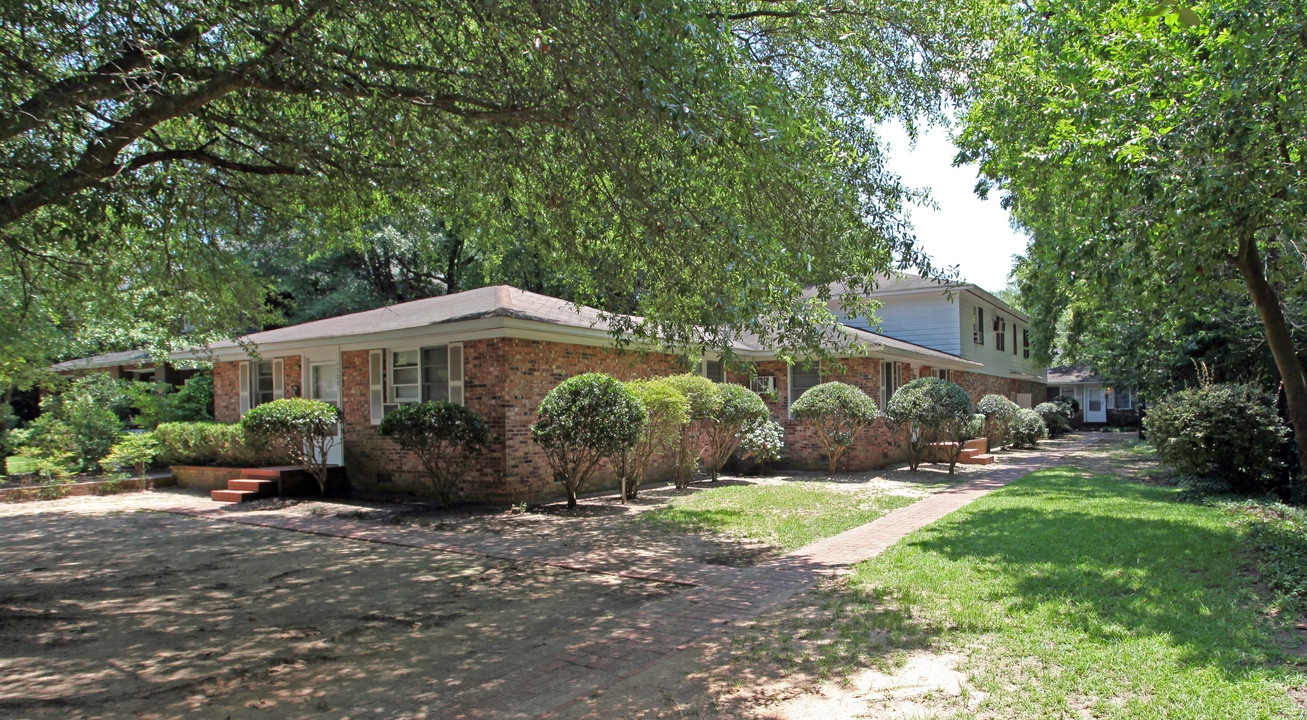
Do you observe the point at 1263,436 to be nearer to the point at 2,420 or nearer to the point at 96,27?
the point at 96,27

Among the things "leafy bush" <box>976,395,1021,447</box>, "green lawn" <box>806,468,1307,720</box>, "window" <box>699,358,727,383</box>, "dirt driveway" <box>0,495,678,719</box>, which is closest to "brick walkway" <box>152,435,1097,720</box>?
"dirt driveway" <box>0,495,678,719</box>

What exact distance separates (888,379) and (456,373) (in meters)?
11.5

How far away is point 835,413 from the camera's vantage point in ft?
53.5

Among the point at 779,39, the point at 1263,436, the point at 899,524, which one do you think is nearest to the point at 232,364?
the point at 779,39

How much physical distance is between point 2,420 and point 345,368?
350 inches

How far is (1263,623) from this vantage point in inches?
211

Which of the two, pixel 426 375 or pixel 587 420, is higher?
pixel 426 375

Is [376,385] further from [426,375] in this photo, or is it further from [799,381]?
[799,381]

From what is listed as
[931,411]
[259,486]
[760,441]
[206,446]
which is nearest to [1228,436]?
[931,411]

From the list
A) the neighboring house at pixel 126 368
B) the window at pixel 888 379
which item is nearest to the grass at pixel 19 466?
the neighboring house at pixel 126 368

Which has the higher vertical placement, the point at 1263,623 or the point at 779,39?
the point at 779,39

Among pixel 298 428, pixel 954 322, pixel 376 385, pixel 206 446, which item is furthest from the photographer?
pixel 954 322

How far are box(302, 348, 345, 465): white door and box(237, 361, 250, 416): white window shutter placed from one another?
8.03 ft

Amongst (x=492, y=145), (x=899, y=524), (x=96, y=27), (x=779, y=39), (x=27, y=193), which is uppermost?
(x=779, y=39)
